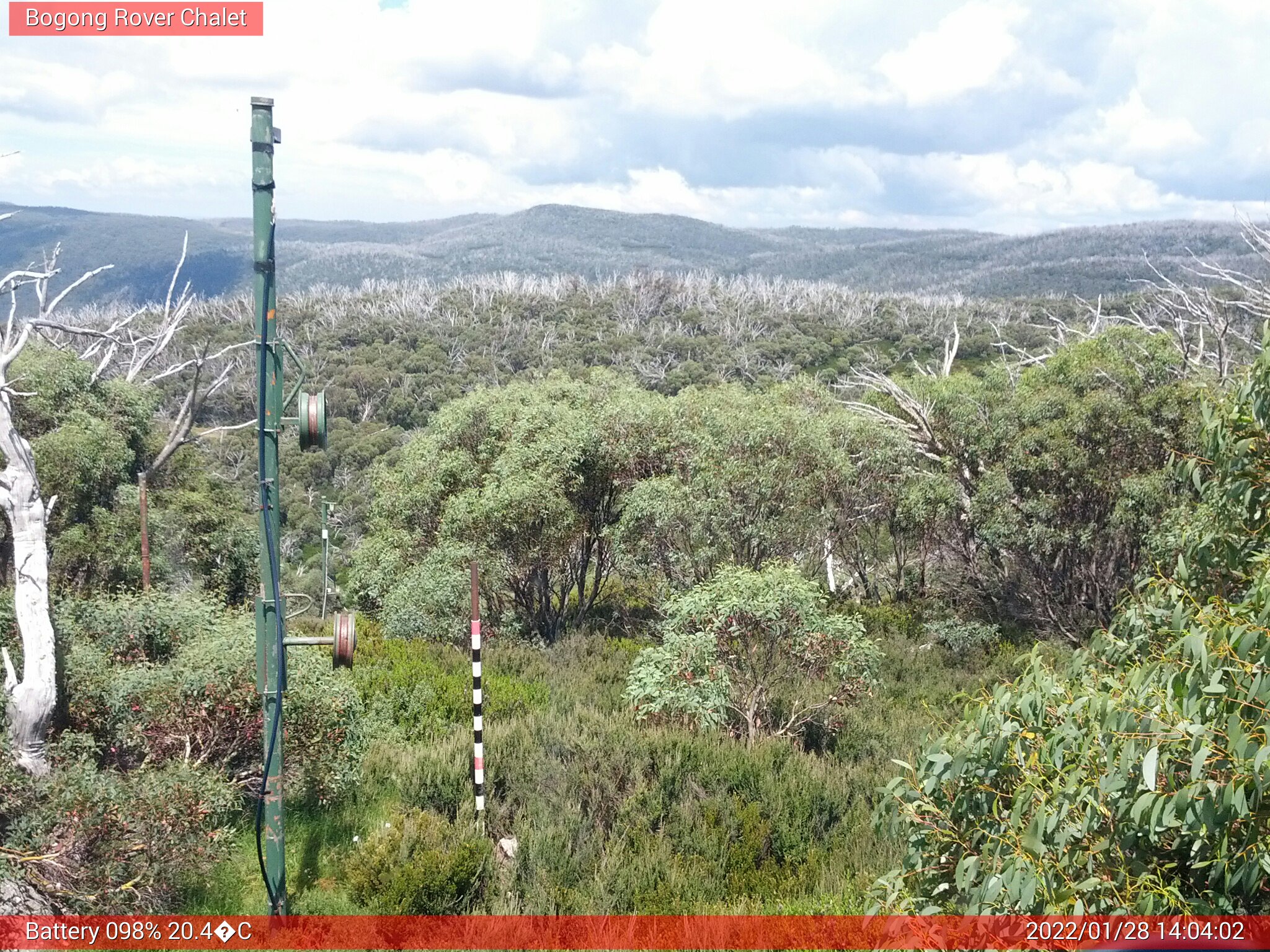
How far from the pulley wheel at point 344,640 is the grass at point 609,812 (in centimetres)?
177

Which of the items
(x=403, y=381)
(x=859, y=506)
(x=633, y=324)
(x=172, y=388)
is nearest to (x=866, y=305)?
(x=633, y=324)

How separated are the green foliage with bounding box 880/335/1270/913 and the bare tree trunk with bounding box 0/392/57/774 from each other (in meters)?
5.38

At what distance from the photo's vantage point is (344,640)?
17.7ft

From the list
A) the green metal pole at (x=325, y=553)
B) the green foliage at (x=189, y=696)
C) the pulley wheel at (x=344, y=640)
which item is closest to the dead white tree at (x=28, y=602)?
the green foliage at (x=189, y=696)

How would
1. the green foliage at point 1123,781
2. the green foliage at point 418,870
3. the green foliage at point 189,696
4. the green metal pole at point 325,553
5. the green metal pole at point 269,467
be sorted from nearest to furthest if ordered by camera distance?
the green foliage at point 1123,781, the green metal pole at point 269,467, the green foliage at point 418,870, the green foliage at point 189,696, the green metal pole at point 325,553

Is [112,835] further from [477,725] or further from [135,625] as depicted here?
[135,625]

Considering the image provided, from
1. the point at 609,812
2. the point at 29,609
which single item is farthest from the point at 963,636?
the point at 29,609

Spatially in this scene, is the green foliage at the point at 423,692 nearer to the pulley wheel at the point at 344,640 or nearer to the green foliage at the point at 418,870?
the green foliage at the point at 418,870

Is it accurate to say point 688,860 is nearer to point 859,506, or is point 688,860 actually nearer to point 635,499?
point 635,499

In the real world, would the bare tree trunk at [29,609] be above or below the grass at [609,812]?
above

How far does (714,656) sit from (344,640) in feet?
16.5

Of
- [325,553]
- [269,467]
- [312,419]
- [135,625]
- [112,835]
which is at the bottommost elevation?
[325,553]

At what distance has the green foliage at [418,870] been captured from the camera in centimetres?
609

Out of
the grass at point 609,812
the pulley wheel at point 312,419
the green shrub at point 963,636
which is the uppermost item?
the pulley wheel at point 312,419
